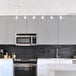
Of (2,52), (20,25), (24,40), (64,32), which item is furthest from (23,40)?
(64,32)

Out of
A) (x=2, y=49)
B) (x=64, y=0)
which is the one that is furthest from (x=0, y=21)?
(x=64, y=0)

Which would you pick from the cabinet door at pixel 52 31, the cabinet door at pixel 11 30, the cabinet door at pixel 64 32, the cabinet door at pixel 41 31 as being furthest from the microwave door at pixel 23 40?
the cabinet door at pixel 64 32

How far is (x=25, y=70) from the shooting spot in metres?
6.31

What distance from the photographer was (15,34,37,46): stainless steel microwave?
6.61m

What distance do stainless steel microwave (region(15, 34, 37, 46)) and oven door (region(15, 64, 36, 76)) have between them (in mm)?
762

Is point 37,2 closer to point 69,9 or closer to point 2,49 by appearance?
point 69,9

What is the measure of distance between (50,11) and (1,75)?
116 inches

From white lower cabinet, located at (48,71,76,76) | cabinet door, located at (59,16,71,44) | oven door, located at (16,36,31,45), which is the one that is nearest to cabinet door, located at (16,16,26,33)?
oven door, located at (16,36,31,45)

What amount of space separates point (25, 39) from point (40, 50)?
2.42ft

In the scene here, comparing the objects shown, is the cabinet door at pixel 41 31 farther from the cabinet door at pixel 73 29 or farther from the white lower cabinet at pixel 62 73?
the white lower cabinet at pixel 62 73

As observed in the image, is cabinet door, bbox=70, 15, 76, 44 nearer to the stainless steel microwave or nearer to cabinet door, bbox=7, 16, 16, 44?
the stainless steel microwave

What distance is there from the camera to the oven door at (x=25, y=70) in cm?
631

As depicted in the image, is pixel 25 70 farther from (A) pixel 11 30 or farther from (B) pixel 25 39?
(A) pixel 11 30

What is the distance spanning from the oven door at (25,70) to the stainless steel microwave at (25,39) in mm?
762
